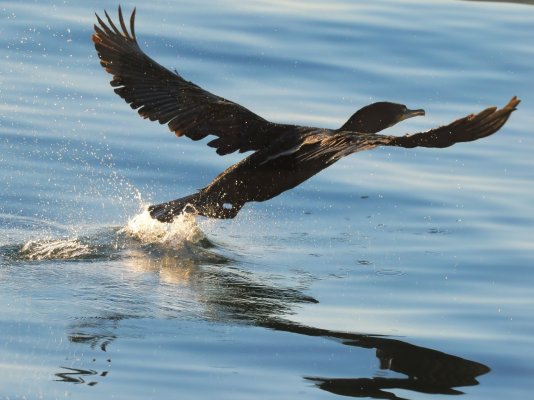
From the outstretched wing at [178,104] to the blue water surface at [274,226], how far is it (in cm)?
56

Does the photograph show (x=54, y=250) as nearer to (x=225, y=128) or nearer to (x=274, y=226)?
(x=225, y=128)

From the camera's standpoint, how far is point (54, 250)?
26.7 ft

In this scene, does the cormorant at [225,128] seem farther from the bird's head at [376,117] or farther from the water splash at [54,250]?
the water splash at [54,250]

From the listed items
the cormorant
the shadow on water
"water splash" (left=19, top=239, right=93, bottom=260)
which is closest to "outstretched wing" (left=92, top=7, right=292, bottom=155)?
the cormorant

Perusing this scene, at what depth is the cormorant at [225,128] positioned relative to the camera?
→ 8.25m

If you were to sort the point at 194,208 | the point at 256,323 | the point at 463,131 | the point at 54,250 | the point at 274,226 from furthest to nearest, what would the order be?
the point at 274,226 → the point at 194,208 → the point at 54,250 → the point at 256,323 → the point at 463,131

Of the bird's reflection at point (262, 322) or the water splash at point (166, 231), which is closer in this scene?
the bird's reflection at point (262, 322)

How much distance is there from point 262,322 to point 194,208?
4.71 feet

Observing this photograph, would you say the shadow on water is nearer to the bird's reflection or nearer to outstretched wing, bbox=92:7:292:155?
the bird's reflection

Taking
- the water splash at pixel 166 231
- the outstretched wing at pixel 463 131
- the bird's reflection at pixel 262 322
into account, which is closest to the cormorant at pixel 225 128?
the water splash at pixel 166 231

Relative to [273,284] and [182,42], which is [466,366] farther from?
[182,42]

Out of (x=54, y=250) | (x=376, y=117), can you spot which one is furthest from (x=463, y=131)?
(x=54, y=250)

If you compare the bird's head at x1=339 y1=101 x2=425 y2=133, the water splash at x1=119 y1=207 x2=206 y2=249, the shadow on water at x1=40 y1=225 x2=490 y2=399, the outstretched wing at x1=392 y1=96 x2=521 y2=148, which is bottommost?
the shadow on water at x1=40 y1=225 x2=490 y2=399

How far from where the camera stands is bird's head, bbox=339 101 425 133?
841cm
